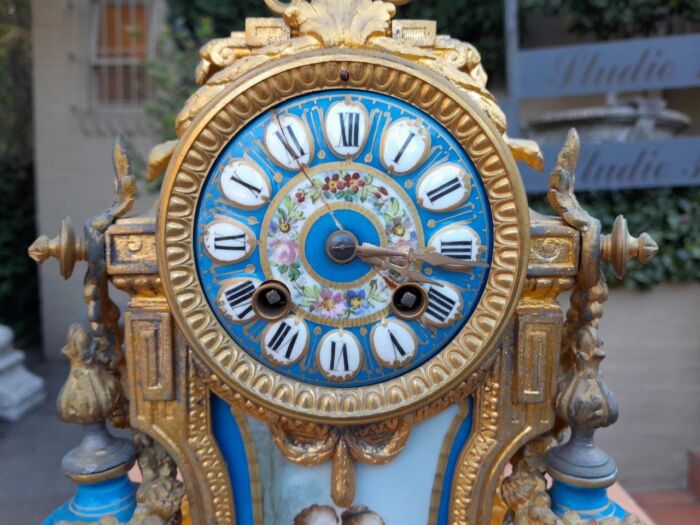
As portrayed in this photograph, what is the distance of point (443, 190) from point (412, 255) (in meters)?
0.17

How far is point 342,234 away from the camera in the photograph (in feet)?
4.42

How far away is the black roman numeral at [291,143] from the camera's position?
1337mm

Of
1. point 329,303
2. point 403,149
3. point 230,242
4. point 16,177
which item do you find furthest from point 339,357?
point 16,177

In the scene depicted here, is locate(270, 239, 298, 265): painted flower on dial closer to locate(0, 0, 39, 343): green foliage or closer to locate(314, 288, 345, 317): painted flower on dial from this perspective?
locate(314, 288, 345, 317): painted flower on dial

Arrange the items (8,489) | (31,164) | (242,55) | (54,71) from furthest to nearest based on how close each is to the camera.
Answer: (31,164) < (54,71) < (8,489) < (242,55)

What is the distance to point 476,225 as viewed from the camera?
1.38 meters

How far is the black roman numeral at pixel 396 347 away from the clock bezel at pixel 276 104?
0.06m

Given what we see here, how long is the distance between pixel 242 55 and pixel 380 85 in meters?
0.38

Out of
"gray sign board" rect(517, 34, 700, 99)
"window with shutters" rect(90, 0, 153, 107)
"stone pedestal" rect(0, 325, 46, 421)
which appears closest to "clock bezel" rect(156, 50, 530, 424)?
"gray sign board" rect(517, 34, 700, 99)

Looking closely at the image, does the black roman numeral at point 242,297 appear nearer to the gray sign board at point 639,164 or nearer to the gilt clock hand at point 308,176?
the gilt clock hand at point 308,176

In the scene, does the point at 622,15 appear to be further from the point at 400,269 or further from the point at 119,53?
the point at 119,53

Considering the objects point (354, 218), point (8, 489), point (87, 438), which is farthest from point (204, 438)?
point (8, 489)

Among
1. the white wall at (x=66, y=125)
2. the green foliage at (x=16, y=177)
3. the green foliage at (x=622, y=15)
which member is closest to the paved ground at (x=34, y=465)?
the white wall at (x=66, y=125)

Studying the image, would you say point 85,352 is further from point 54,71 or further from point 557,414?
point 54,71
